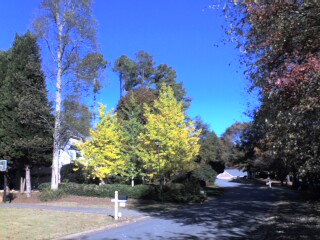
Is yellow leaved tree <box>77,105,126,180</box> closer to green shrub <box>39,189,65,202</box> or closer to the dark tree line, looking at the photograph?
green shrub <box>39,189,65,202</box>

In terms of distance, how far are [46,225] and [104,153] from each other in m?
16.4

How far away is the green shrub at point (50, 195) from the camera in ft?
91.9

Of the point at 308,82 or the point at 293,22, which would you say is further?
the point at 293,22

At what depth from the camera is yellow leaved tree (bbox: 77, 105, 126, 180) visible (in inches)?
1223

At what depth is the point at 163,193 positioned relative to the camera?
28.5 meters

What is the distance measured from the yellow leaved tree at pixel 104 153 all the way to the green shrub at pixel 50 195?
3463mm

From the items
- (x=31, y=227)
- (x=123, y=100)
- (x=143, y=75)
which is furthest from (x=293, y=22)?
(x=143, y=75)

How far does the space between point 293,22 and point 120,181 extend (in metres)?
29.8

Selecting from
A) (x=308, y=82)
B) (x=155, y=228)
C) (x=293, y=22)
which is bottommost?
(x=155, y=228)

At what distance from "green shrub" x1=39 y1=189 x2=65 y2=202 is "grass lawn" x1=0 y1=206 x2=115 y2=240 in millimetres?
10349

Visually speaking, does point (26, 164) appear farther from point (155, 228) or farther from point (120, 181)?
point (155, 228)

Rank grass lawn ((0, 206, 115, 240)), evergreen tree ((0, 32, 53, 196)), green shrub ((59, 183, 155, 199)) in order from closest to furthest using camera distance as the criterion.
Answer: grass lawn ((0, 206, 115, 240)), green shrub ((59, 183, 155, 199)), evergreen tree ((0, 32, 53, 196))

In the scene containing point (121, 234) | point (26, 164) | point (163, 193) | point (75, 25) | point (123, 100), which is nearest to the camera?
point (121, 234)

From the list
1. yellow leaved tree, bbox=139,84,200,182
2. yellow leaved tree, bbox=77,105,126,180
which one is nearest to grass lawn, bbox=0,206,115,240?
yellow leaved tree, bbox=139,84,200,182
